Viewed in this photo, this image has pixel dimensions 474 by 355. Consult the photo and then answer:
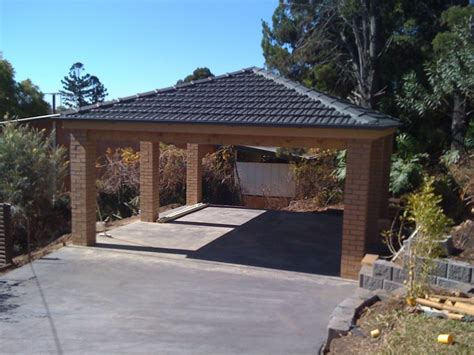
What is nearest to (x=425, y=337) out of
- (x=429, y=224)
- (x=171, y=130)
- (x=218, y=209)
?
(x=429, y=224)

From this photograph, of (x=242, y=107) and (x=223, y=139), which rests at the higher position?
(x=242, y=107)

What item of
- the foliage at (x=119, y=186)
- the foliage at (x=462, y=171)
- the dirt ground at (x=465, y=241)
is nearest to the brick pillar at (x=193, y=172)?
the foliage at (x=119, y=186)

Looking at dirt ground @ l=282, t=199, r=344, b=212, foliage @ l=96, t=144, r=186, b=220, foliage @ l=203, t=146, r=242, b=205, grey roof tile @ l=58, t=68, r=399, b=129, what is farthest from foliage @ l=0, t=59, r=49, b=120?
grey roof tile @ l=58, t=68, r=399, b=129

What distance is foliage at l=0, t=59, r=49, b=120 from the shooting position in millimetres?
24969

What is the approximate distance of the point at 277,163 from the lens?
1878cm

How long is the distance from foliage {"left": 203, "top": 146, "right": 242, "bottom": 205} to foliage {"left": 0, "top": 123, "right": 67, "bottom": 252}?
5312 millimetres

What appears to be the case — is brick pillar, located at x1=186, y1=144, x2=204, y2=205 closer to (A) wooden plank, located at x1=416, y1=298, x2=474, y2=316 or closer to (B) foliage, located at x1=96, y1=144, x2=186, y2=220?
(B) foliage, located at x1=96, y1=144, x2=186, y2=220

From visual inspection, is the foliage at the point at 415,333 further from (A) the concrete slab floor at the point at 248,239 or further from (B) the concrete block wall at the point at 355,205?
(A) the concrete slab floor at the point at 248,239

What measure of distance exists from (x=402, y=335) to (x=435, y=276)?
65.2 inches

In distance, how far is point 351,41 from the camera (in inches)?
679

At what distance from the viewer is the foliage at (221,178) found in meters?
17.7

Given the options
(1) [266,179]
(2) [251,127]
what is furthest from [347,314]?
(1) [266,179]

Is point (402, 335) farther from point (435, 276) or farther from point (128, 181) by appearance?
point (128, 181)

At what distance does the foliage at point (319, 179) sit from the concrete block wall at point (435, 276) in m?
9.33
